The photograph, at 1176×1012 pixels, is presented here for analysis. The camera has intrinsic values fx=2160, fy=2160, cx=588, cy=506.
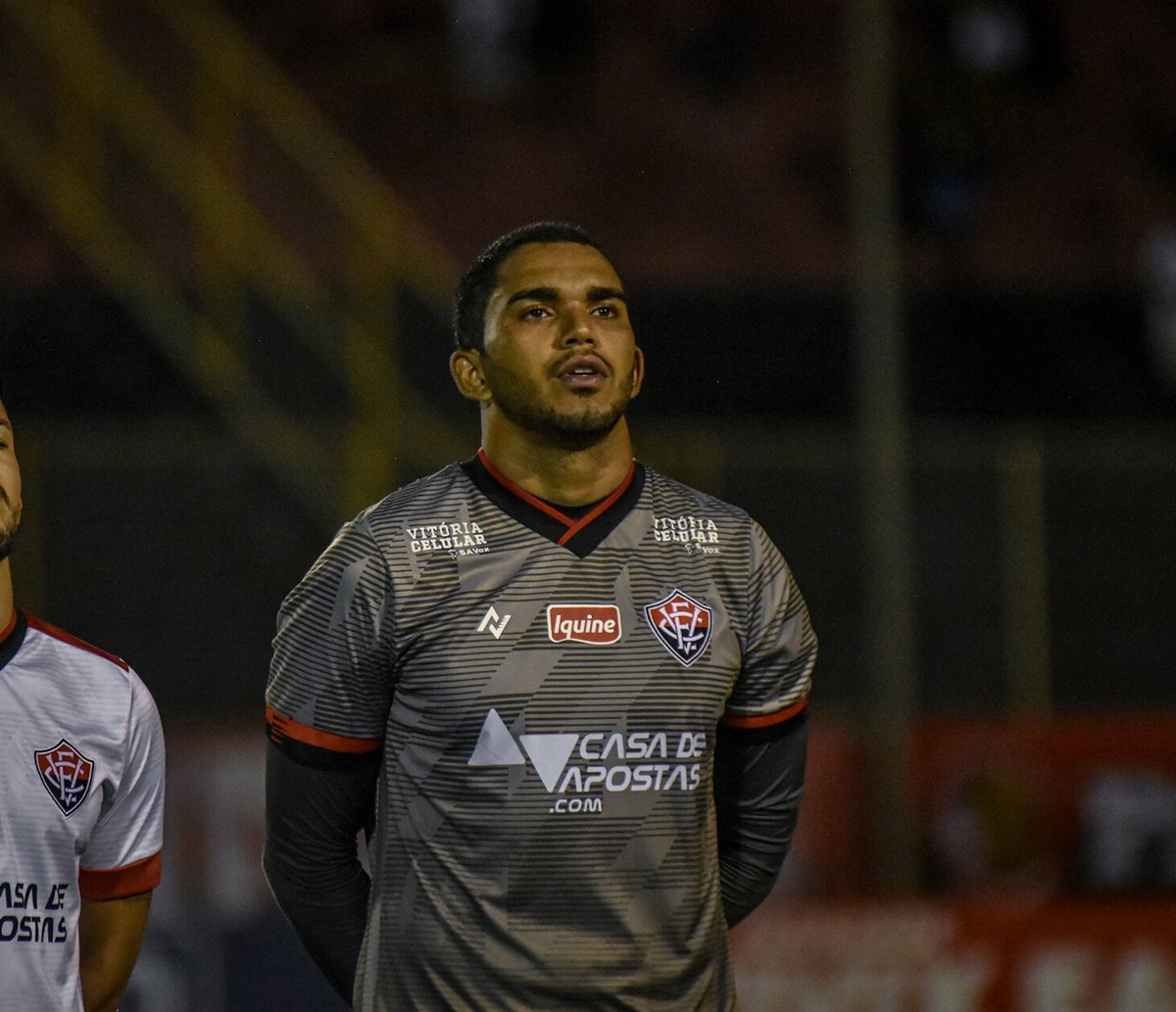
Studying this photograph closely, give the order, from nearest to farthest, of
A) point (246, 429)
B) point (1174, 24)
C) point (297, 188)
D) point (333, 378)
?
point (246, 429) < point (333, 378) < point (297, 188) < point (1174, 24)

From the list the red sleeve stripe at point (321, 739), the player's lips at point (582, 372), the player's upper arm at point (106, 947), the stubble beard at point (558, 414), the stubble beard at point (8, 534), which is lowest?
the player's upper arm at point (106, 947)

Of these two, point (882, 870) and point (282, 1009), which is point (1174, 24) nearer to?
point (882, 870)

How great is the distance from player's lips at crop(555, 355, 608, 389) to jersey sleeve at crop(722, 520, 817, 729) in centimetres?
39

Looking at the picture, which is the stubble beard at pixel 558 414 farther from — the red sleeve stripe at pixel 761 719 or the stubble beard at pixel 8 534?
the stubble beard at pixel 8 534

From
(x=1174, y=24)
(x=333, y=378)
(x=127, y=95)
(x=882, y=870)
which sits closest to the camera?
(x=882, y=870)

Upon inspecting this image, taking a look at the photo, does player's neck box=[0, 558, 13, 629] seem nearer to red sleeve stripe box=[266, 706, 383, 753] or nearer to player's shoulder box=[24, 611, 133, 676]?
player's shoulder box=[24, 611, 133, 676]

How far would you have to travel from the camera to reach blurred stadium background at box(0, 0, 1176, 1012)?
8.25m

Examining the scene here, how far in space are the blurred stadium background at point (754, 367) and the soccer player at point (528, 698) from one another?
3.59 meters

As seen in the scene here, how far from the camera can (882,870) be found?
855cm

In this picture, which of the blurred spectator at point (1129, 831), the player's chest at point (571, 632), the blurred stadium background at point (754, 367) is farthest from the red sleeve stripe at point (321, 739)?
the blurred spectator at point (1129, 831)

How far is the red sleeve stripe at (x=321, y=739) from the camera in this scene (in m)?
3.28

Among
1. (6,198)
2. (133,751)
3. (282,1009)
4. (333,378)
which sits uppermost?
(6,198)

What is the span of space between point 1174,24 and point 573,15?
4.45 m

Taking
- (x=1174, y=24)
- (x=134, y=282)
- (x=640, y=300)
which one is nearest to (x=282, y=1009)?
(x=134, y=282)
